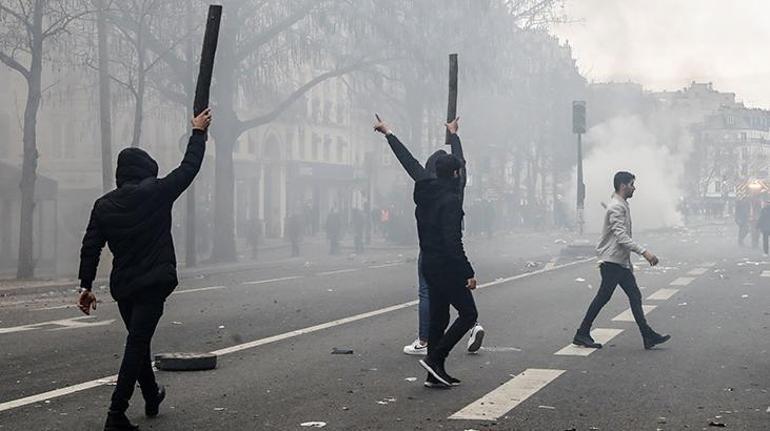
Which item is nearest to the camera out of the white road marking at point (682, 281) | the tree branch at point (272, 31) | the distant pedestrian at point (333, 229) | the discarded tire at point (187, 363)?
the discarded tire at point (187, 363)

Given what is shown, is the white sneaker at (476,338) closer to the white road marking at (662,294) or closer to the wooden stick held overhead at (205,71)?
the wooden stick held overhead at (205,71)

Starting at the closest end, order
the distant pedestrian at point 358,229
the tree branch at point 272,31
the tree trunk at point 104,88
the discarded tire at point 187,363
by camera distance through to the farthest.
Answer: the discarded tire at point 187,363, the tree trunk at point 104,88, the tree branch at point 272,31, the distant pedestrian at point 358,229

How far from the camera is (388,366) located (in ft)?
32.7

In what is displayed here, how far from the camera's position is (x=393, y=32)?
33125 mm

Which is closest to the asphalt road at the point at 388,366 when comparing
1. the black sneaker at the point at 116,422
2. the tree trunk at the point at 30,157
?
the black sneaker at the point at 116,422

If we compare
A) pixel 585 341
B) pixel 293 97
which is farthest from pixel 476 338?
pixel 293 97

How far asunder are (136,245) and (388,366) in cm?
349

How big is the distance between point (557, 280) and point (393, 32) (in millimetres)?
12791

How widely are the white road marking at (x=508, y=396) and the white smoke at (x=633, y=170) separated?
2365 inches

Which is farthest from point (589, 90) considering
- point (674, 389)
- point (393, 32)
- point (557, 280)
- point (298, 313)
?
point (674, 389)

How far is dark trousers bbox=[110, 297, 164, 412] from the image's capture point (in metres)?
6.80

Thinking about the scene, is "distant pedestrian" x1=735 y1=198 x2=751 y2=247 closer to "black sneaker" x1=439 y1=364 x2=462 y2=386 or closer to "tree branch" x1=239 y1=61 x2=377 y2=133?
"tree branch" x1=239 y1=61 x2=377 y2=133

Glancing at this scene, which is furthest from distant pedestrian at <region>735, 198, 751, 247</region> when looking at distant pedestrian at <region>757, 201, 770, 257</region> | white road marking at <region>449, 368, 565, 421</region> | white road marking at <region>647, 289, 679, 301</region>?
white road marking at <region>449, 368, 565, 421</region>

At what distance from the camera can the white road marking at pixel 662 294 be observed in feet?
58.3
